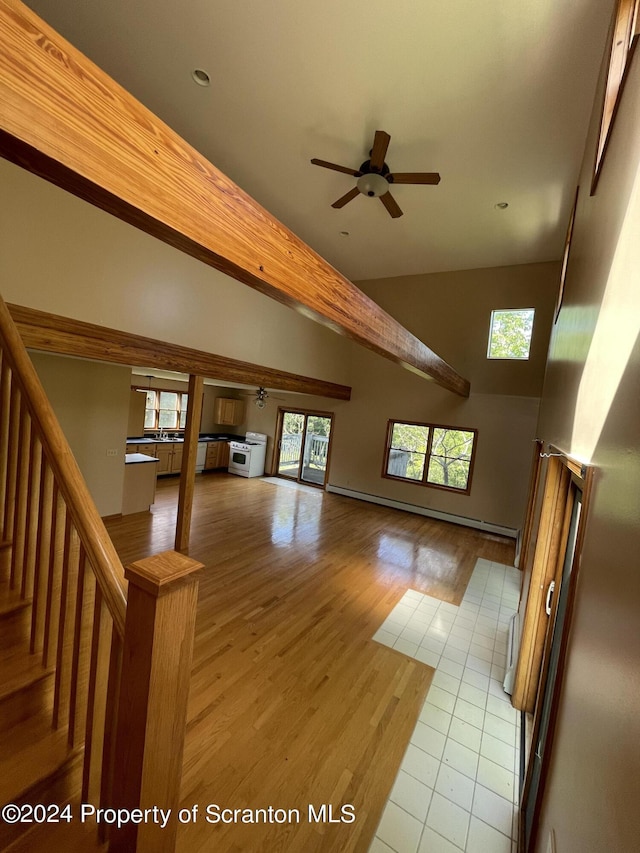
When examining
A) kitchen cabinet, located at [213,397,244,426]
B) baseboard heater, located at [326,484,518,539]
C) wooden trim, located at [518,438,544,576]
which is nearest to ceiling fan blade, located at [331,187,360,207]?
wooden trim, located at [518,438,544,576]

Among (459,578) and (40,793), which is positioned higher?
(40,793)

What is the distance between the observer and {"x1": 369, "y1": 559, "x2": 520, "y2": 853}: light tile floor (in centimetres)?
167

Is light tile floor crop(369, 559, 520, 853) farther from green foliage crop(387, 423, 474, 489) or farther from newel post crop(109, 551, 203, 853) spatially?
green foliage crop(387, 423, 474, 489)

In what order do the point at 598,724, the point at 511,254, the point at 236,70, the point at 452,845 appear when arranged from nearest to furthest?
the point at 598,724 → the point at 452,845 → the point at 236,70 → the point at 511,254

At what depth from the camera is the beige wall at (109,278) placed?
8.65ft

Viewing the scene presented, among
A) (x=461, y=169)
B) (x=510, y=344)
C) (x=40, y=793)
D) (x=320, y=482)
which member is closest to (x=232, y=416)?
(x=320, y=482)

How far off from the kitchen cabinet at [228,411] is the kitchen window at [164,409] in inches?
36.0

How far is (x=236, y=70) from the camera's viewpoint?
9.84ft

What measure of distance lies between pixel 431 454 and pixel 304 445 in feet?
10.7

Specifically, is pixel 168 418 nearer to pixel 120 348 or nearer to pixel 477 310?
pixel 120 348

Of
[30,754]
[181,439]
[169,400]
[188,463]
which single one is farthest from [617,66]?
[169,400]

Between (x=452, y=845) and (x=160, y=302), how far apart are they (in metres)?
4.50

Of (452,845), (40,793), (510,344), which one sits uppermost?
(510,344)

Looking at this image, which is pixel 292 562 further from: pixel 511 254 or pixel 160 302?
pixel 511 254
